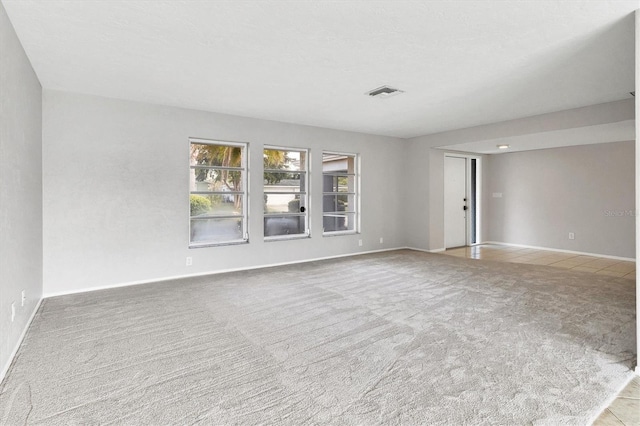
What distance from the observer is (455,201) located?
815 cm

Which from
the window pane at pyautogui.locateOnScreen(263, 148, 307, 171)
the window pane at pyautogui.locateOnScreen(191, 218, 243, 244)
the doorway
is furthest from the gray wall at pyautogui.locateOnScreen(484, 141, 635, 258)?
the window pane at pyautogui.locateOnScreen(191, 218, 243, 244)

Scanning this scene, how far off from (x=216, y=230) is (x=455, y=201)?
5.63m

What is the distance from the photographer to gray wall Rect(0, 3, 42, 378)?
2.40 meters

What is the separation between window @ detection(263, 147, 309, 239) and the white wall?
246mm

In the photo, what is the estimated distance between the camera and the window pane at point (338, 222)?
6797 mm

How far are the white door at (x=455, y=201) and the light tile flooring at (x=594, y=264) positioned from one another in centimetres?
36

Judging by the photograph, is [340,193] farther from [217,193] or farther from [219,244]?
[219,244]

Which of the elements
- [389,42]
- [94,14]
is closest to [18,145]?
[94,14]

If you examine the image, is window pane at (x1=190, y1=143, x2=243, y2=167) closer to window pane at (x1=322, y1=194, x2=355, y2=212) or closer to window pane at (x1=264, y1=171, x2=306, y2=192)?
window pane at (x1=264, y1=171, x2=306, y2=192)

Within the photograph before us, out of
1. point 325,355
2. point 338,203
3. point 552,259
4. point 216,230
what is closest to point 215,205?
point 216,230

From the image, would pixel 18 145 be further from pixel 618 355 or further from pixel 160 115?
pixel 618 355

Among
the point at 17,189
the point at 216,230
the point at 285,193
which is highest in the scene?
the point at 285,193

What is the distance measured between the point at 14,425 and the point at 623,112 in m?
6.81

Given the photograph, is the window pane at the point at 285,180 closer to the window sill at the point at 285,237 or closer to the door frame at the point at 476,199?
the window sill at the point at 285,237
